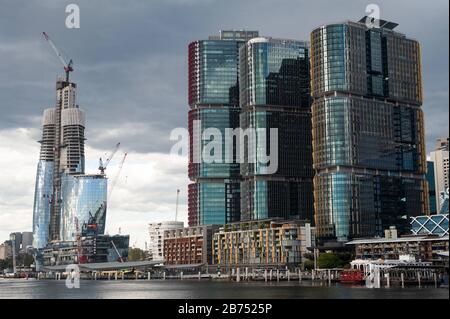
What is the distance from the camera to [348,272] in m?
200
